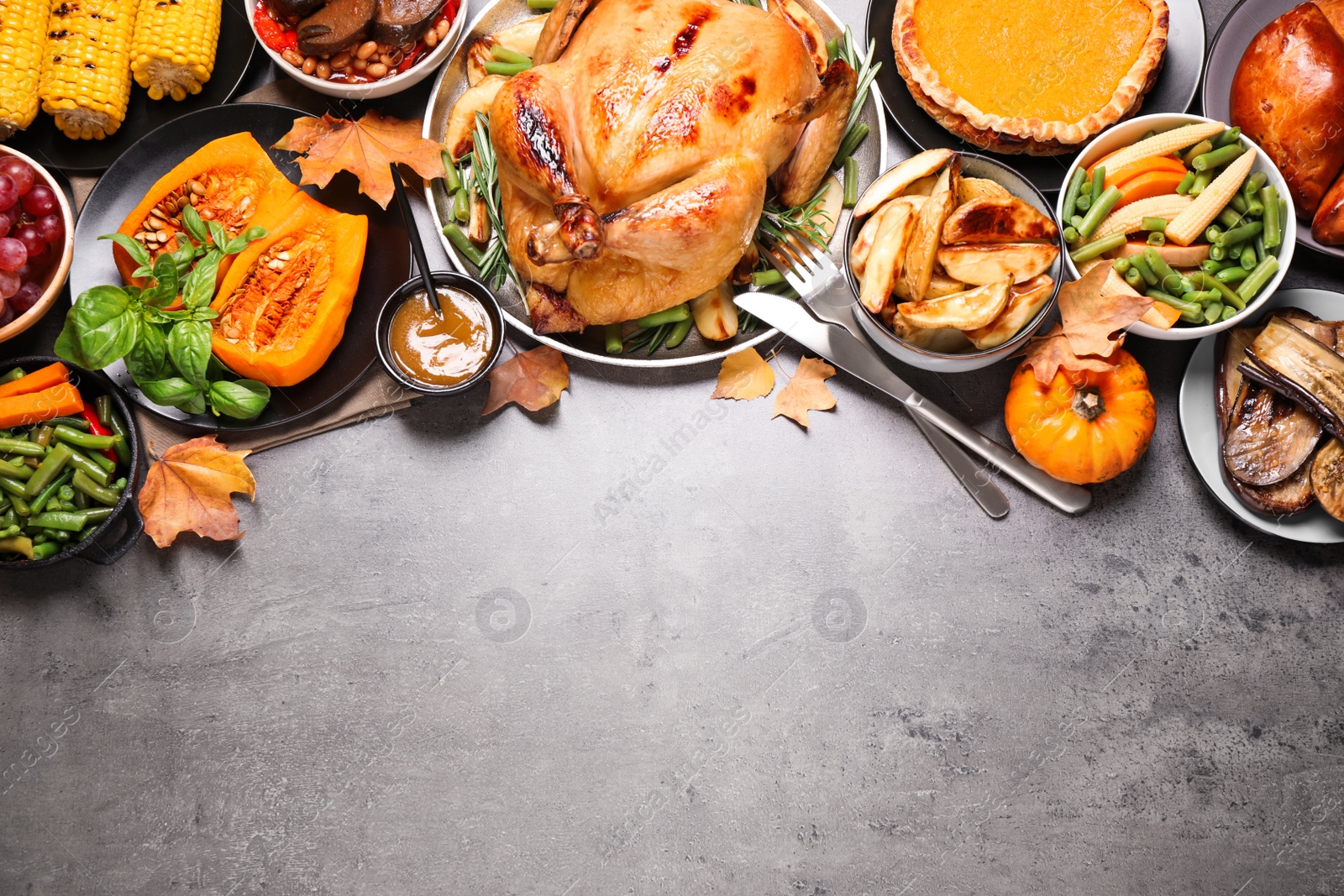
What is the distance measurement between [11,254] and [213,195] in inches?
16.8

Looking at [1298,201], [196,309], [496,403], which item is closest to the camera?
[196,309]

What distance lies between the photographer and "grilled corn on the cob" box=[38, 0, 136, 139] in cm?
189

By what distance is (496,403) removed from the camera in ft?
6.75

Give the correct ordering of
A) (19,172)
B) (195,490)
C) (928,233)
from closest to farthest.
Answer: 1. (928,233)
2. (19,172)
3. (195,490)

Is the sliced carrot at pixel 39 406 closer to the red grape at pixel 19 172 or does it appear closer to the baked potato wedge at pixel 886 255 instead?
the red grape at pixel 19 172

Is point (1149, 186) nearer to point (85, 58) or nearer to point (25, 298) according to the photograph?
point (85, 58)

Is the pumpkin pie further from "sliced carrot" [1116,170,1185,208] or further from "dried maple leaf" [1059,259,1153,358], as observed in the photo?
"dried maple leaf" [1059,259,1153,358]

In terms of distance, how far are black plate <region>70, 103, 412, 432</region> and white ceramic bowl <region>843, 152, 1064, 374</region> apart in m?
1.07

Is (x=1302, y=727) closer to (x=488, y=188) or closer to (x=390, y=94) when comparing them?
(x=488, y=188)

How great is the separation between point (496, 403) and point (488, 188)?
51 centimetres

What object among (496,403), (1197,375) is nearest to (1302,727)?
(1197,375)

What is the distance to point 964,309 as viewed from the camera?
5.73ft

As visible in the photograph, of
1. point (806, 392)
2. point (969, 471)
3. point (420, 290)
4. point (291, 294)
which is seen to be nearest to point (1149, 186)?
point (969, 471)

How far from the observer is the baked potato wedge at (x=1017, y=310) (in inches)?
69.8
